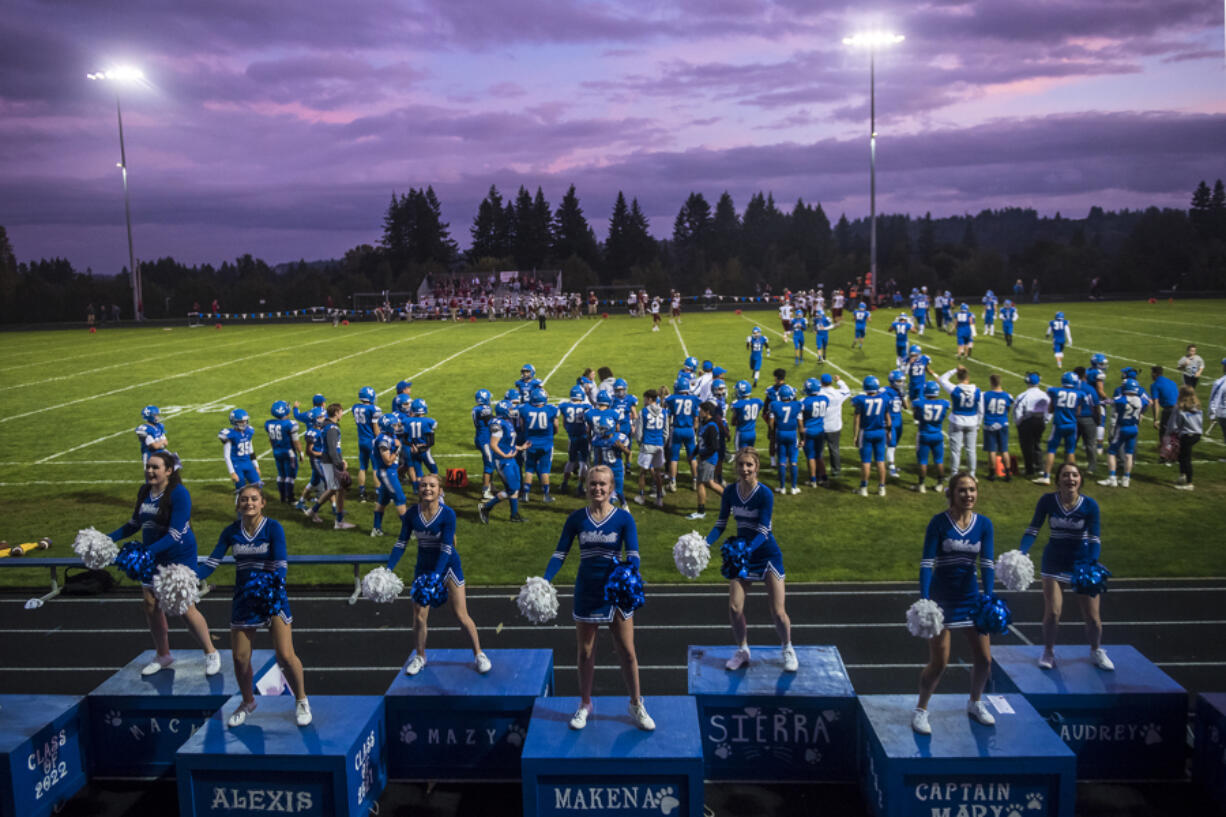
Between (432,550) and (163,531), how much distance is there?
2201 millimetres

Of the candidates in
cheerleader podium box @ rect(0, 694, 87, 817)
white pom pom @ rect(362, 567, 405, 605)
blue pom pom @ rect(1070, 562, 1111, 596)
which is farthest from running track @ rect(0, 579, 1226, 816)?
white pom pom @ rect(362, 567, 405, 605)

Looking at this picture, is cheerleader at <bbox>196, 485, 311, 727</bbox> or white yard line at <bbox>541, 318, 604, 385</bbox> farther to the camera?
white yard line at <bbox>541, 318, 604, 385</bbox>

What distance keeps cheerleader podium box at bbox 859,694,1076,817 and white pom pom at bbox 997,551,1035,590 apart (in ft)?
3.13

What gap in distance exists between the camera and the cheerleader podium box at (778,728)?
6262 millimetres

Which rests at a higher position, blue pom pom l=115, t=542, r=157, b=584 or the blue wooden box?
blue pom pom l=115, t=542, r=157, b=584

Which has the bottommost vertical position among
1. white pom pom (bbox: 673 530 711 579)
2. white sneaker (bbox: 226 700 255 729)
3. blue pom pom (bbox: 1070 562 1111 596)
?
white sneaker (bbox: 226 700 255 729)

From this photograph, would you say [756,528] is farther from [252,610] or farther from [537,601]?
[252,610]

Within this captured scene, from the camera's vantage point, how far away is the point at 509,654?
7.10 metres

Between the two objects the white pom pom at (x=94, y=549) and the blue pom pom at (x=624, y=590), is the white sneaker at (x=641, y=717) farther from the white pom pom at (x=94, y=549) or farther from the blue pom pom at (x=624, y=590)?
the white pom pom at (x=94, y=549)

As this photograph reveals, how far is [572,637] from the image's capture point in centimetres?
915

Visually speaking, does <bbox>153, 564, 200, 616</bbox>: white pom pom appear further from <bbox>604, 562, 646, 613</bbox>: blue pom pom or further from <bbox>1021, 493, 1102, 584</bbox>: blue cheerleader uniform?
<bbox>1021, 493, 1102, 584</bbox>: blue cheerleader uniform

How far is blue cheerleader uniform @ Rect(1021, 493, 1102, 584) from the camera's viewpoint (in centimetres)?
678

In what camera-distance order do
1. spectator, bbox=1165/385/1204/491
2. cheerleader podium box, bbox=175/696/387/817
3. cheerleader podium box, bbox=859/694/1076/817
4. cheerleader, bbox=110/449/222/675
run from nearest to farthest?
1. cheerleader podium box, bbox=859/694/1076/817
2. cheerleader podium box, bbox=175/696/387/817
3. cheerleader, bbox=110/449/222/675
4. spectator, bbox=1165/385/1204/491

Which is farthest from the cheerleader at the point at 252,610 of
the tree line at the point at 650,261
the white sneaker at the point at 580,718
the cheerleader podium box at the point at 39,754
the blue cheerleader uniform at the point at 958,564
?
the tree line at the point at 650,261
